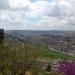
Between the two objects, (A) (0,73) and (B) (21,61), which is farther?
(B) (21,61)

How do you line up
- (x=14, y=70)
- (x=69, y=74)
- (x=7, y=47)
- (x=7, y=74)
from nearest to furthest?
1. (x=69, y=74)
2. (x=7, y=74)
3. (x=14, y=70)
4. (x=7, y=47)

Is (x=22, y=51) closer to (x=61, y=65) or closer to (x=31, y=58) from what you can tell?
(x=31, y=58)

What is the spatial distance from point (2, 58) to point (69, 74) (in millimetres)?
3251

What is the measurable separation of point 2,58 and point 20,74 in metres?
1.91

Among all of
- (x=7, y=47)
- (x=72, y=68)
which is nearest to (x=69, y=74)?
(x=72, y=68)

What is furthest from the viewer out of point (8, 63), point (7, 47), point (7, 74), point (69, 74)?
point (7, 47)

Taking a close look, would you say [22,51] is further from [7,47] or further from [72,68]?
[72,68]

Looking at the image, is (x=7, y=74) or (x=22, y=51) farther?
(x=22, y=51)

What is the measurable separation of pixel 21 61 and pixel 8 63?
18.0 inches

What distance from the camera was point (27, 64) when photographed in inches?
349

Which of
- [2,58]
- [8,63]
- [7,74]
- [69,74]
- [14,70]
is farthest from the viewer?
[2,58]

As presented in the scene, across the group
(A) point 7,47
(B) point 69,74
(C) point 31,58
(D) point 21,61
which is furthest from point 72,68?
(A) point 7,47

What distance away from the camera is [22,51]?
9.70 meters

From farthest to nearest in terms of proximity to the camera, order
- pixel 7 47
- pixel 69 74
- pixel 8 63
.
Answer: pixel 7 47 < pixel 8 63 < pixel 69 74
